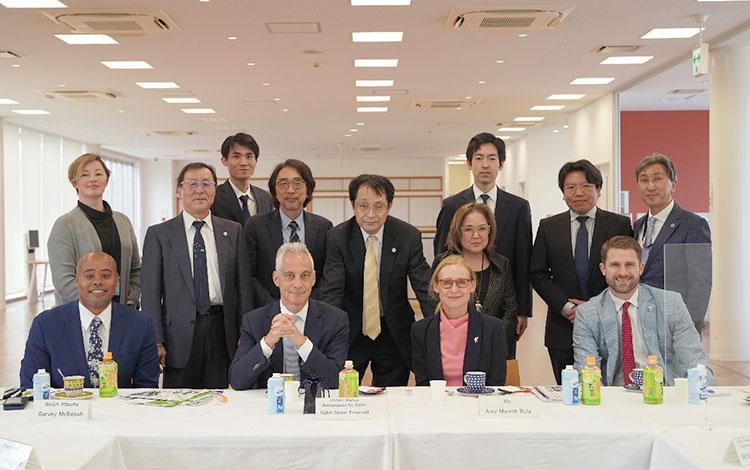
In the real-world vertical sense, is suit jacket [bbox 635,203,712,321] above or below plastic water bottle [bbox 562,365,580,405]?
above

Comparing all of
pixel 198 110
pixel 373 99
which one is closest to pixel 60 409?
pixel 373 99

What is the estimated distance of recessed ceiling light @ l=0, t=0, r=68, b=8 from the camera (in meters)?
6.59

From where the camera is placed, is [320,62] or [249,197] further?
Answer: [320,62]

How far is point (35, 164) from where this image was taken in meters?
17.0

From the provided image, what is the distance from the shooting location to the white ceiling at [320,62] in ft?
23.6

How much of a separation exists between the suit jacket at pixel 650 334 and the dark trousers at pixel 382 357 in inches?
41.3

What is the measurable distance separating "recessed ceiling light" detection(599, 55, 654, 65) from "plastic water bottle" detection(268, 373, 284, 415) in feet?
26.2

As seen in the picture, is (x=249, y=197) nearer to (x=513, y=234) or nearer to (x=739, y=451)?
(x=513, y=234)

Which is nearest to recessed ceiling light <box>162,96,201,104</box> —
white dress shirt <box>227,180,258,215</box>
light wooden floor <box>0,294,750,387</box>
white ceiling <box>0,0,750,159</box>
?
white ceiling <box>0,0,750,159</box>

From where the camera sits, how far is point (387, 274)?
13.3ft

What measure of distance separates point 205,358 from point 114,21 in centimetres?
443

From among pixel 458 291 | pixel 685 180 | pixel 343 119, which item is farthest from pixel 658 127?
pixel 458 291

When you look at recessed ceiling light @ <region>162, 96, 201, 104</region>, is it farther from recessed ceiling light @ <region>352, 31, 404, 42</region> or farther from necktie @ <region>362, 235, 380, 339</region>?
necktie @ <region>362, 235, 380, 339</region>

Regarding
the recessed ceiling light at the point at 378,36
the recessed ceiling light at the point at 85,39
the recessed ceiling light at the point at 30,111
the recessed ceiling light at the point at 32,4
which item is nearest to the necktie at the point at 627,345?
the recessed ceiling light at the point at 378,36
